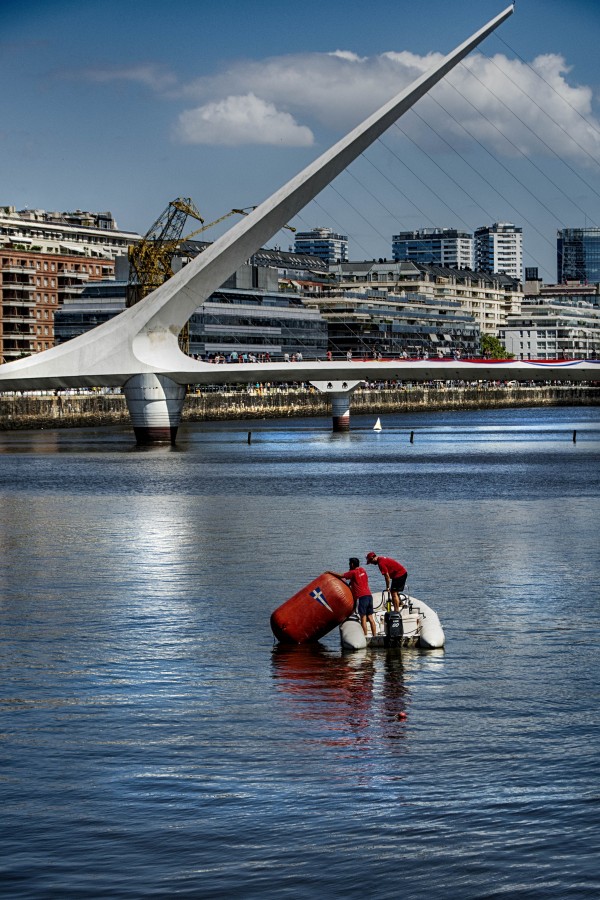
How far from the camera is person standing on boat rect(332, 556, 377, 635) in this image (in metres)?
18.1

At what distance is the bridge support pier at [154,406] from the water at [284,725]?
4585 centimetres

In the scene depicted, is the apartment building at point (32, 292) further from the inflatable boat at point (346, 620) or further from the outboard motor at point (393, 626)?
the outboard motor at point (393, 626)

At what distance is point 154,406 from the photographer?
81.7 metres

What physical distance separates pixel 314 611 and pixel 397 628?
1.03 m

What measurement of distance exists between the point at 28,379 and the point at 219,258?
13180 mm

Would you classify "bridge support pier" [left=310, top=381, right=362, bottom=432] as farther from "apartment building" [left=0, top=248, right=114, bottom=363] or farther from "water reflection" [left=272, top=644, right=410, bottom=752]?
"water reflection" [left=272, top=644, right=410, bottom=752]

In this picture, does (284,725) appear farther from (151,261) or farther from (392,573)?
(151,261)

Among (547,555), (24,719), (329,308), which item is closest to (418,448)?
(547,555)

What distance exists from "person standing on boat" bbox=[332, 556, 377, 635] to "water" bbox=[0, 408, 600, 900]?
56 centimetres

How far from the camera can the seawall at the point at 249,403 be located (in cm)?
11275

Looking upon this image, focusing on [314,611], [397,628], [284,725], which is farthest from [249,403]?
[284,725]

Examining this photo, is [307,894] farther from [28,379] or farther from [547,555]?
[28,379]

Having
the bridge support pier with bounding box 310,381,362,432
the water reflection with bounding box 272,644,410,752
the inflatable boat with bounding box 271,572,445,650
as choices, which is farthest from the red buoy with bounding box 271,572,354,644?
the bridge support pier with bounding box 310,381,362,432

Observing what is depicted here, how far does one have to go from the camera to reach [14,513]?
4128 centimetres
